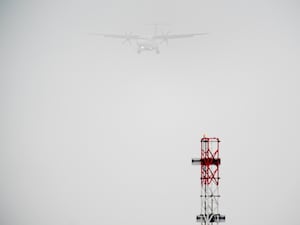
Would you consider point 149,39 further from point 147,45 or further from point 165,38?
point 165,38

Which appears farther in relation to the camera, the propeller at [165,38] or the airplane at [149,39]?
the airplane at [149,39]

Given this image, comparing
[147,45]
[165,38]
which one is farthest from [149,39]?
[165,38]

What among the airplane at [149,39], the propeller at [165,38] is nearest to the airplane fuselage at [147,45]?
the airplane at [149,39]

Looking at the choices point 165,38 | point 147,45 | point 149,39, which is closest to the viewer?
point 165,38

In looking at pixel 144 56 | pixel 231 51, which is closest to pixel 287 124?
pixel 231 51

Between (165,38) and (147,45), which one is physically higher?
(165,38)

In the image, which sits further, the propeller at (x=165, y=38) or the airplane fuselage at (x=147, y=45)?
the airplane fuselage at (x=147, y=45)

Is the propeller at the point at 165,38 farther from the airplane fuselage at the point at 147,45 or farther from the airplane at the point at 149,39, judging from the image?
the airplane fuselage at the point at 147,45

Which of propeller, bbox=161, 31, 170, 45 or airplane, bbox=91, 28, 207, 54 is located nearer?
propeller, bbox=161, 31, 170, 45

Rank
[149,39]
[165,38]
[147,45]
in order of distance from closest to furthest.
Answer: [165,38]
[147,45]
[149,39]

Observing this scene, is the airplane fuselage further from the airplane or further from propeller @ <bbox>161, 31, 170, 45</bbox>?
propeller @ <bbox>161, 31, 170, 45</bbox>

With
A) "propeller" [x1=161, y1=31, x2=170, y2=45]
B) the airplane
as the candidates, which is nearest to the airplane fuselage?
the airplane

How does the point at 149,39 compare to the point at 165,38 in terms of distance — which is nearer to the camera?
the point at 165,38
